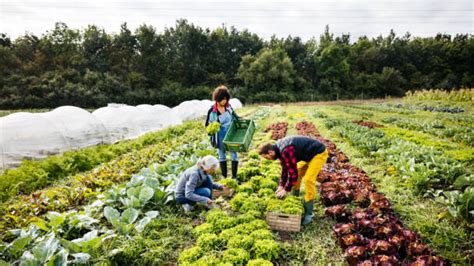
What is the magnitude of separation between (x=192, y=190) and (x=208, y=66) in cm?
4954

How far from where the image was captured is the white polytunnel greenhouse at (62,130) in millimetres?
8469

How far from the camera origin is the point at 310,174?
14.7 feet

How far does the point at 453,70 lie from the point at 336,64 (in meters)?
21.2

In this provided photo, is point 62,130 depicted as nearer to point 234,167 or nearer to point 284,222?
point 234,167

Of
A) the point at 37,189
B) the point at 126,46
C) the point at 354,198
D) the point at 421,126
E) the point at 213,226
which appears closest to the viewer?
the point at 213,226

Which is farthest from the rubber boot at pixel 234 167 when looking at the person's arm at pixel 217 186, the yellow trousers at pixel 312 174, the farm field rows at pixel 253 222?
the yellow trousers at pixel 312 174

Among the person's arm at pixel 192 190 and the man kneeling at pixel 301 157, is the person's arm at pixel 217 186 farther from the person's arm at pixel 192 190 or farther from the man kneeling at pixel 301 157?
the man kneeling at pixel 301 157

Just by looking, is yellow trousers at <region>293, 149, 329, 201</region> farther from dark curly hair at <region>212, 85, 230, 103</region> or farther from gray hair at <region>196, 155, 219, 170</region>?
dark curly hair at <region>212, 85, 230, 103</region>

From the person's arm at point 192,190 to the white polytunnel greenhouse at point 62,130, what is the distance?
6.73 metres

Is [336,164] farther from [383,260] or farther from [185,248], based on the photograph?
[185,248]

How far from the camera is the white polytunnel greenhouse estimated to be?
8469 mm

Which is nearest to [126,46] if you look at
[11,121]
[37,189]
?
[11,121]

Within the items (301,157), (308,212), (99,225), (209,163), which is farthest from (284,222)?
(99,225)

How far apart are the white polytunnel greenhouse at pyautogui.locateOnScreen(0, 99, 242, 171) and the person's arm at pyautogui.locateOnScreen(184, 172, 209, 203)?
6.73 m
